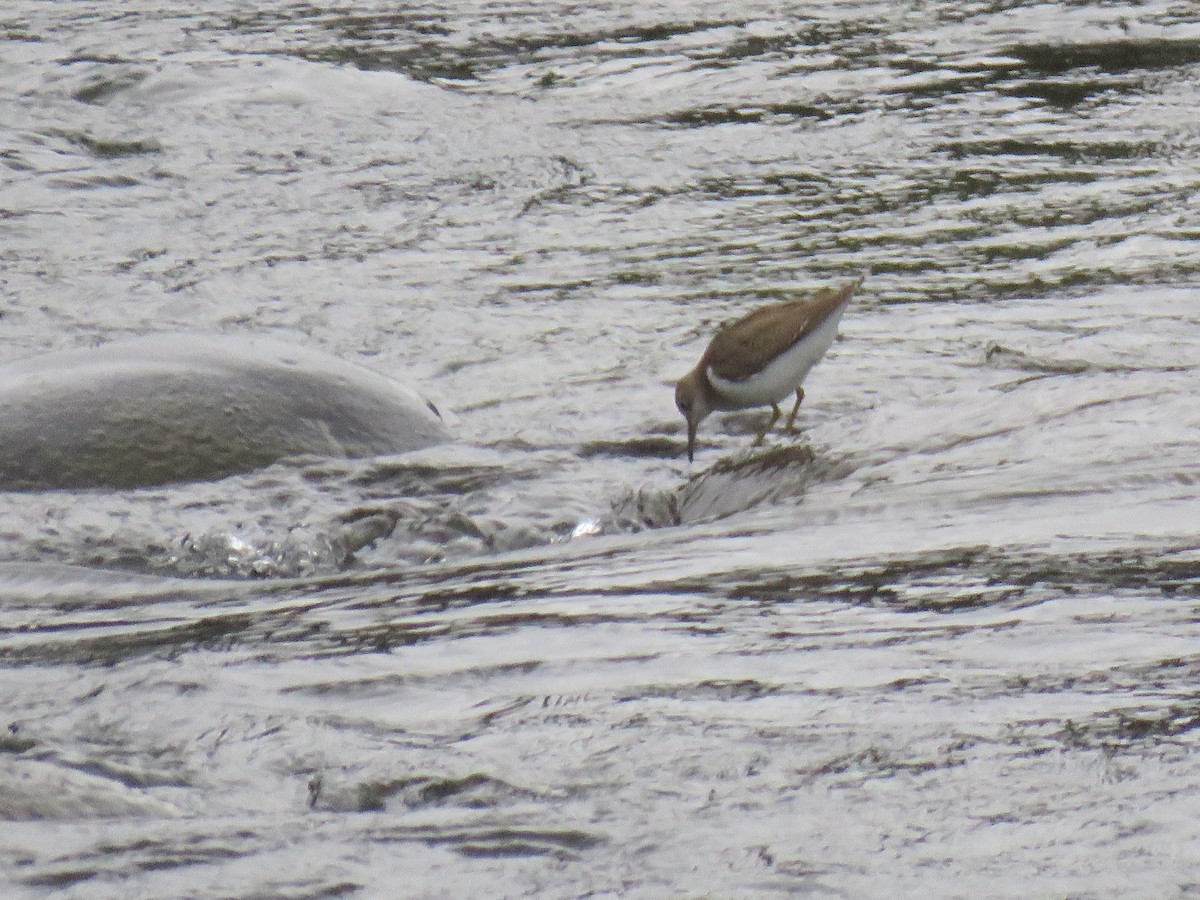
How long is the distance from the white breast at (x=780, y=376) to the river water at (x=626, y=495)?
194mm

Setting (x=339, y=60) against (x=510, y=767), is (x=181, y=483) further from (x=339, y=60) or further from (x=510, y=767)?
(x=339, y=60)

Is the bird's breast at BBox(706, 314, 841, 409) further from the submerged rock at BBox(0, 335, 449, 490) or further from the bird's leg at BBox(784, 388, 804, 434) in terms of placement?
the submerged rock at BBox(0, 335, 449, 490)

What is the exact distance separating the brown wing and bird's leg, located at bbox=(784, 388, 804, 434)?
1.37 feet

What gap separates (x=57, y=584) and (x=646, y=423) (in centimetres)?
245

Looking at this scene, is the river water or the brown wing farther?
the brown wing

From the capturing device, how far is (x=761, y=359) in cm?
657

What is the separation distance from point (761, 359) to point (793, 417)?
1.86ft

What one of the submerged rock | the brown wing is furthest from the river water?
the brown wing

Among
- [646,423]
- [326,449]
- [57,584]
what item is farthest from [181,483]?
[646,423]

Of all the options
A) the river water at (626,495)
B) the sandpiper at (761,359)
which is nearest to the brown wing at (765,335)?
the sandpiper at (761,359)

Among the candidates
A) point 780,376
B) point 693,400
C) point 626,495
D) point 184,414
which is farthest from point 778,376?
point 184,414

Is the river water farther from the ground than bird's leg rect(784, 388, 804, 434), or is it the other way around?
the river water

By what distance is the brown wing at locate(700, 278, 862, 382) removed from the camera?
654 centimetres

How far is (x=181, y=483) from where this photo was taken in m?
6.21
